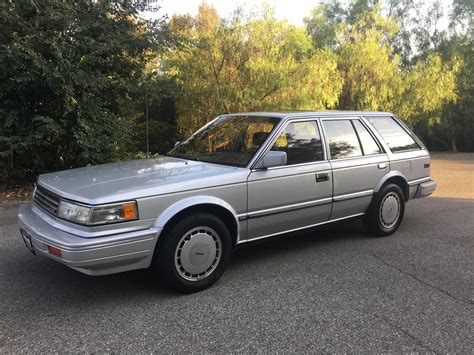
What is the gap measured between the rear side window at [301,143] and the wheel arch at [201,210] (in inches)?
36.2

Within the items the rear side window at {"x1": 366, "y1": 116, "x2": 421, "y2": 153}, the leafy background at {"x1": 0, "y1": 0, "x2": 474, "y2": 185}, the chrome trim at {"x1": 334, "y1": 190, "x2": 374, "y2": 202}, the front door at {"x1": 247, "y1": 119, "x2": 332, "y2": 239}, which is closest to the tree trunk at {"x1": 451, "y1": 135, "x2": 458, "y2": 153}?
the leafy background at {"x1": 0, "y1": 0, "x2": 474, "y2": 185}

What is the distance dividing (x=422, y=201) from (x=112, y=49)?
21.9 ft

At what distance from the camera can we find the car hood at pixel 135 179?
348cm

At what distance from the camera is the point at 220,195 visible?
3918 millimetres

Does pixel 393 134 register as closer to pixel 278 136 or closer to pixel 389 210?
pixel 389 210

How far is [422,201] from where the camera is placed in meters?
8.07

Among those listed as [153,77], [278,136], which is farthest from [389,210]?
[153,77]

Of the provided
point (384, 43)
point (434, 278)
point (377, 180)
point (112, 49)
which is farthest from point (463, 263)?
point (384, 43)

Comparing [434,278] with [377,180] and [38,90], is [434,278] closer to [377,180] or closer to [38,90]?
[377,180]

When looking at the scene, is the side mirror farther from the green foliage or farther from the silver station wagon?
the green foliage

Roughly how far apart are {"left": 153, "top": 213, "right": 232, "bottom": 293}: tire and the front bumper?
13cm

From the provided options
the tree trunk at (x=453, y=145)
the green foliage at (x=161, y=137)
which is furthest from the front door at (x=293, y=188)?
the tree trunk at (x=453, y=145)

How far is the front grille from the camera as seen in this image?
12.0 ft

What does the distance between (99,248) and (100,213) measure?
266 mm
